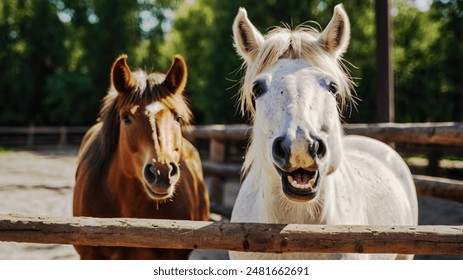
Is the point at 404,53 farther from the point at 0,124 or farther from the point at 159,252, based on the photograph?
the point at 0,124

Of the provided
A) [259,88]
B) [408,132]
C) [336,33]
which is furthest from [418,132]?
[259,88]

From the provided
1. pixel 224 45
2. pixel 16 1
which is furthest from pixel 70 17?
pixel 224 45

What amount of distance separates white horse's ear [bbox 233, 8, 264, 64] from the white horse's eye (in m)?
0.25

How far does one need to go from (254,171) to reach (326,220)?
0.49 m

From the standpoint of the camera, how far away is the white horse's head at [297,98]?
1543 millimetres

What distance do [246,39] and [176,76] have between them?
847mm

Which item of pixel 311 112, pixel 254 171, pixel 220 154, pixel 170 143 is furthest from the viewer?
pixel 220 154

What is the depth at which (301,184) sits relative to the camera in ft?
5.11

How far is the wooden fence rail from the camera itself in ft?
5.26

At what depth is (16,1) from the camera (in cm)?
1766

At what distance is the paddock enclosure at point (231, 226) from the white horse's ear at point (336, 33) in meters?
0.62

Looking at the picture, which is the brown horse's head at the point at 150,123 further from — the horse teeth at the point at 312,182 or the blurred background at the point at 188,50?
the blurred background at the point at 188,50

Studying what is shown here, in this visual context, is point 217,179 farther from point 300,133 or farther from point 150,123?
point 300,133
